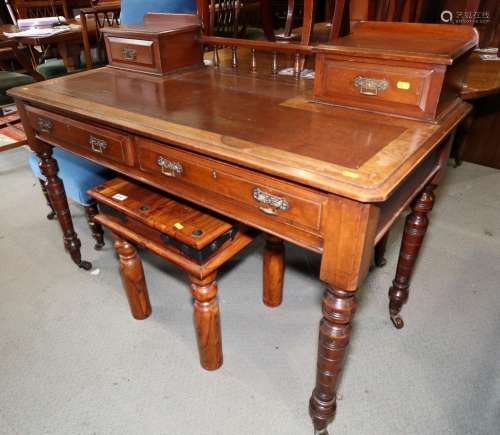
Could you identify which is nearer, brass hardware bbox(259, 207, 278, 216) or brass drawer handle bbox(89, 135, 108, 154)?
brass hardware bbox(259, 207, 278, 216)

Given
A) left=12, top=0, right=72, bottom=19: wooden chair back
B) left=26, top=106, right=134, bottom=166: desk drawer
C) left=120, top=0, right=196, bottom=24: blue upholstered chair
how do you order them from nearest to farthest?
left=26, top=106, right=134, bottom=166: desk drawer
left=120, top=0, right=196, bottom=24: blue upholstered chair
left=12, top=0, right=72, bottom=19: wooden chair back

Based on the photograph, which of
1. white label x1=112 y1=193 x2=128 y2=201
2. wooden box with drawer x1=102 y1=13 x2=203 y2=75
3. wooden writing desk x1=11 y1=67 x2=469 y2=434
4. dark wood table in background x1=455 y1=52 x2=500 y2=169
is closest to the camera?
wooden writing desk x1=11 y1=67 x2=469 y2=434

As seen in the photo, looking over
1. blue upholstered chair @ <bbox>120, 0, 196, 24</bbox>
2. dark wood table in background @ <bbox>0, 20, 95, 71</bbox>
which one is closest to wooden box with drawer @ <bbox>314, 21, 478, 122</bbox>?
blue upholstered chair @ <bbox>120, 0, 196, 24</bbox>

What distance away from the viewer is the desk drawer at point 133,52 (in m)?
1.44

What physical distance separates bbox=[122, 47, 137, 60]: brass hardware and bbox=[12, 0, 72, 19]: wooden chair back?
9.96 feet

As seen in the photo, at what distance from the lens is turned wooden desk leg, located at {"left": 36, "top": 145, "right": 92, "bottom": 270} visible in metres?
1.57

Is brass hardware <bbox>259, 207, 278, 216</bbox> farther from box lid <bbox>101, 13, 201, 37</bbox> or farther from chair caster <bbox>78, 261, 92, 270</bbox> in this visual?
chair caster <bbox>78, 261, 92, 270</bbox>

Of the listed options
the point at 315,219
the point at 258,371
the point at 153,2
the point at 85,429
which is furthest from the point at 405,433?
the point at 153,2

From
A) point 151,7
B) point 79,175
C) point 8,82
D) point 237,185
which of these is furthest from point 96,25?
point 237,185

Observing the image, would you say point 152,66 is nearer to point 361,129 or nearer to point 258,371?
point 361,129

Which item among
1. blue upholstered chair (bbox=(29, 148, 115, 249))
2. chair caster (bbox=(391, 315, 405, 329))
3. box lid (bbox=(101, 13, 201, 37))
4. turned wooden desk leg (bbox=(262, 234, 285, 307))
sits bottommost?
chair caster (bbox=(391, 315, 405, 329))

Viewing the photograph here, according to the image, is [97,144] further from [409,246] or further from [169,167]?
[409,246]

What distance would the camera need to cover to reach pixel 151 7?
76.7 inches

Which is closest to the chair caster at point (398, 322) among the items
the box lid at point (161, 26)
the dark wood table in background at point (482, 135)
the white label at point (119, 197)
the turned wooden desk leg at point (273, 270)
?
the turned wooden desk leg at point (273, 270)
